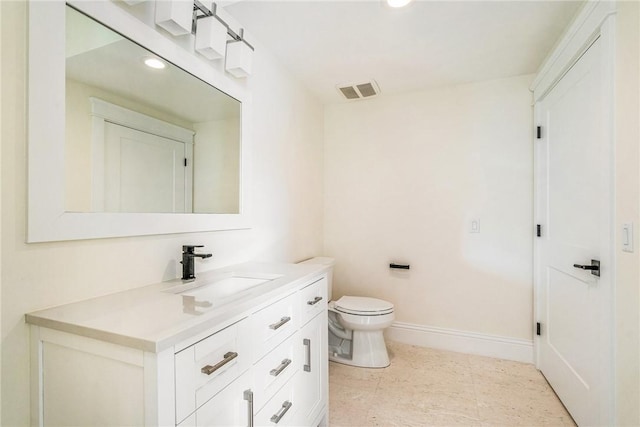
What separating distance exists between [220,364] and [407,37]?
6.52 ft

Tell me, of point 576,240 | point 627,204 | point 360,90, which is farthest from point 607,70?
point 360,90

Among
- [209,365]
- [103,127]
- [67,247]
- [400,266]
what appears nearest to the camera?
[209,365]

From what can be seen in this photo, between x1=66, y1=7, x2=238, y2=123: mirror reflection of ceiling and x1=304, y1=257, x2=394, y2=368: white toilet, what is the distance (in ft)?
4.88

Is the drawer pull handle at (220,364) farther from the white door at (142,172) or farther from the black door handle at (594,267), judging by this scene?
the black door handle at (594,267)

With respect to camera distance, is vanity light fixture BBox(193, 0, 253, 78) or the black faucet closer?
the black faucet

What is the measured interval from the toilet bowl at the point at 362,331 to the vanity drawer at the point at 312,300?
70 centimetres

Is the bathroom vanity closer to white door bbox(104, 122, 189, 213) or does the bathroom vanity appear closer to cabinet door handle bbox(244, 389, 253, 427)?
cabinet door handle bbox(244, 389, 253, 427)

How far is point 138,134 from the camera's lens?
1170mm

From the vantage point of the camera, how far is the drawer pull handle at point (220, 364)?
2.60 ft

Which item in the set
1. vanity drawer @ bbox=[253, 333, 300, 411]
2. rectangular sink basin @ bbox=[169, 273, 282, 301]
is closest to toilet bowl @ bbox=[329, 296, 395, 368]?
vanity drawer @ bbox=[253, 333, 300, 411]

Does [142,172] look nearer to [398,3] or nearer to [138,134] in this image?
[138,134]

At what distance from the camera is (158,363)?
0.65 metres

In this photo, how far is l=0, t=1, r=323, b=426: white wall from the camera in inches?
31.7

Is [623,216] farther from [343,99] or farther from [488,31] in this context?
[343,99]
